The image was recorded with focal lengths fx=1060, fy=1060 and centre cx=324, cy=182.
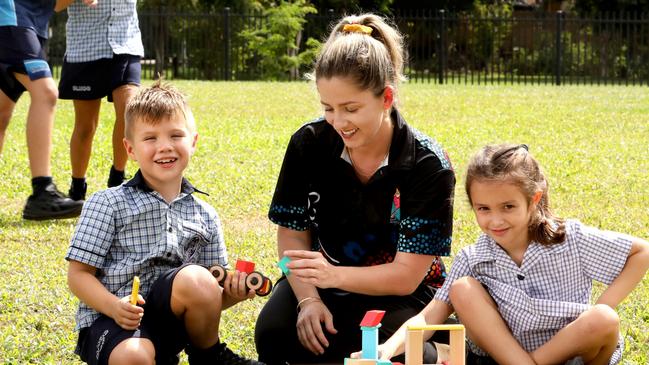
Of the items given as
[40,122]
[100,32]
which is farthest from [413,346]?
[100,32]

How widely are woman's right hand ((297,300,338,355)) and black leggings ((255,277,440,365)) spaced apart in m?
0.05

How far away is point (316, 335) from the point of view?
12.2ft

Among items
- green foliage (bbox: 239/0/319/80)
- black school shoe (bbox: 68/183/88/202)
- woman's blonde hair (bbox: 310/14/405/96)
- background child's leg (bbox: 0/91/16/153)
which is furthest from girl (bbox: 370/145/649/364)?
green foliage (bbox: 239/0/319/80)

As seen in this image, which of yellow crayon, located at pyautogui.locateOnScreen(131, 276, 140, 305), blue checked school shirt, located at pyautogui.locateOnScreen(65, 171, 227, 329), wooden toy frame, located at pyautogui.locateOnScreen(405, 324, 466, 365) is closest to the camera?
wooden toy frame, located at pyautogui.locateOnScreen(405, 324, 466, 365)

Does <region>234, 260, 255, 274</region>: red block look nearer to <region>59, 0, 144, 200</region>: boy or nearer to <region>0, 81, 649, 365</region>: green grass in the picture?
<region>0, 81, 649, 365</region>: green grass

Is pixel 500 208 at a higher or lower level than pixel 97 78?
lower

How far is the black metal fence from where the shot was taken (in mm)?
23969

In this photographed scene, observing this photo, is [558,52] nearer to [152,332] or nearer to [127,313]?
[152,332]

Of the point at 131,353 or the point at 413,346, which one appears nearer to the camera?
the point at 413,346

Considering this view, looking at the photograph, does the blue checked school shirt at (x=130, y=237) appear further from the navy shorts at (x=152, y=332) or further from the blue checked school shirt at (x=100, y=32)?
the blue checked school shirt at (x=100, y=32)

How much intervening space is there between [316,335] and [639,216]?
3.59 metres

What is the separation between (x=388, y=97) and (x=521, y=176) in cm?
54

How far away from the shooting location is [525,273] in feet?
12.2

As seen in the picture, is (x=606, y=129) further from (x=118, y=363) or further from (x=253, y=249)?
(x=118, y=363)
